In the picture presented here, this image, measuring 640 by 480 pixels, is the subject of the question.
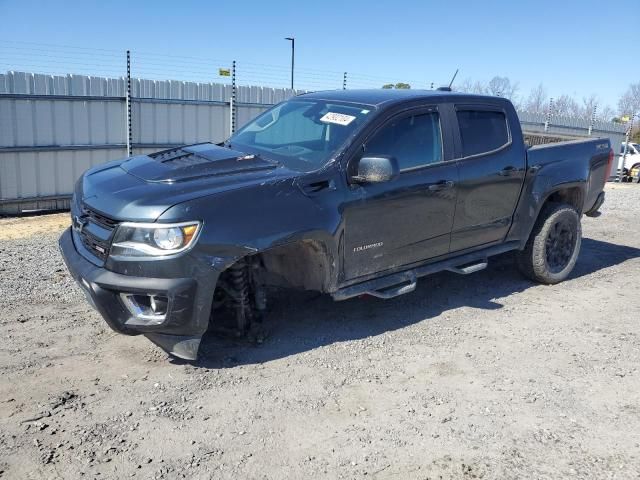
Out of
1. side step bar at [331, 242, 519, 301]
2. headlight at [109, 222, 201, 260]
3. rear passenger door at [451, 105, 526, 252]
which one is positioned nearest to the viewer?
headlight at [109, 222, 201, 260]

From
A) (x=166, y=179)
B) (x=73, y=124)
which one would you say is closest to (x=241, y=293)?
(x=166, y=179)

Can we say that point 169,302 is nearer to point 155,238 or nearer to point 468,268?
point 155,238

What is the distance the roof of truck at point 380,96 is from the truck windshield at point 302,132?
9 centimetres

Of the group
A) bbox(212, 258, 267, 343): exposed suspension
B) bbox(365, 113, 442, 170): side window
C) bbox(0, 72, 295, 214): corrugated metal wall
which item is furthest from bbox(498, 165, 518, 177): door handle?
bbox(0, 72, 295, 214): corrugated metal wall

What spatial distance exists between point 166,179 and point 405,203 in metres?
1.85

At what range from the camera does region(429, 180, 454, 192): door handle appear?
477cm

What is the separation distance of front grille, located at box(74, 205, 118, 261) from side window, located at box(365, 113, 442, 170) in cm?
195

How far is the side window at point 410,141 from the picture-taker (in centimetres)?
457

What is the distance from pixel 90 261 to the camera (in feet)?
12.6

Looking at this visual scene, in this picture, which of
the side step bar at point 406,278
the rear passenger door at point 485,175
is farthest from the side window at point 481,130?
the side step bar at point 406,278

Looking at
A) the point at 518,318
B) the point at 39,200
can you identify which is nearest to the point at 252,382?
the point at 518,318

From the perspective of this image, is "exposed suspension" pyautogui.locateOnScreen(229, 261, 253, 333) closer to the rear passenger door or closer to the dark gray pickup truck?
the dark gray pickup truck

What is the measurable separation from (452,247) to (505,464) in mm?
2379

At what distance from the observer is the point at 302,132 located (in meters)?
4.83
